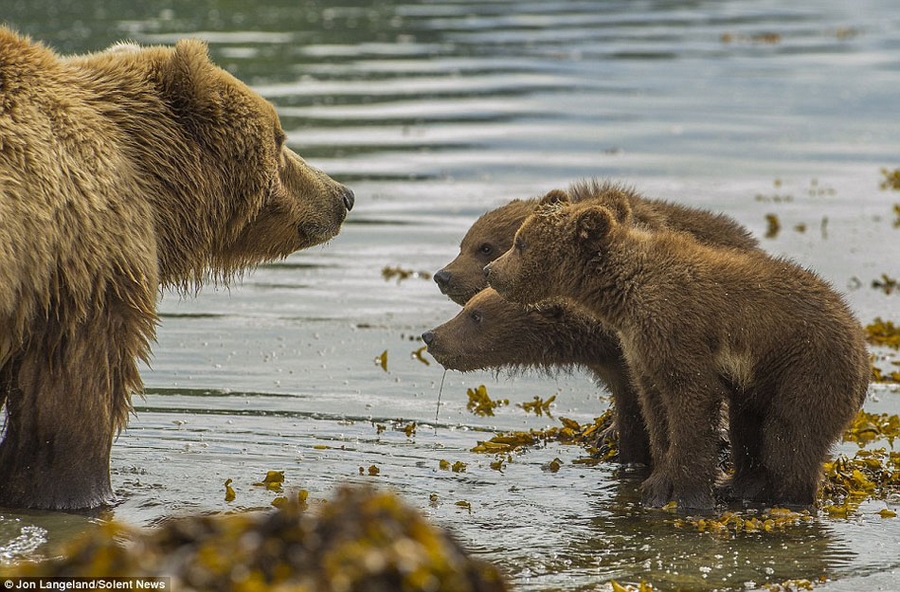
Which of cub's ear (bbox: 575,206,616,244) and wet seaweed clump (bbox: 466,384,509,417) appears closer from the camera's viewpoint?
cub's ear (bbox: 575,206,616,244)

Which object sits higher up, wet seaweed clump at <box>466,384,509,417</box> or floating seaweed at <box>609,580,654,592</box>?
wet seaweed clump at <box>466,384,509,417</box>

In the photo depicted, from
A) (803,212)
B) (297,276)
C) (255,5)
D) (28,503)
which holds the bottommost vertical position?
(28,503)

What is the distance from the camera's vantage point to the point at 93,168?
243 inches

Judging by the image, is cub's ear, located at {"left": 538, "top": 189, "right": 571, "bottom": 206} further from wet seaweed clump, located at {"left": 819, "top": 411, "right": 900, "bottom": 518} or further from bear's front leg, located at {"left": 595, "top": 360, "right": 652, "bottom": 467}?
wet seaweed clump, located at {"left": 819, "top": 411, "right": 900, "bottom": 518}

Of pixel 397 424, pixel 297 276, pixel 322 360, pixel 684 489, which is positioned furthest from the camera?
pixel 297 276

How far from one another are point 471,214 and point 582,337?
605cm

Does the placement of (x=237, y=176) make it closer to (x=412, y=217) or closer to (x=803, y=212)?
(x=412, y=217)

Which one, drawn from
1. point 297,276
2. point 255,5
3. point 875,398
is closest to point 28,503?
point 875,398

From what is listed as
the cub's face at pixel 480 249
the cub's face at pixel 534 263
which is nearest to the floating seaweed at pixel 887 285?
the cub's face at pixel 480 249

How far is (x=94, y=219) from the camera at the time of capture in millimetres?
6102

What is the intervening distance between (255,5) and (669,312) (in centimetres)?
2637

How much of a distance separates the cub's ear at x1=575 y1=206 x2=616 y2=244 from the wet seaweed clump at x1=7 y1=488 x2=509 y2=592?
373 centimetres

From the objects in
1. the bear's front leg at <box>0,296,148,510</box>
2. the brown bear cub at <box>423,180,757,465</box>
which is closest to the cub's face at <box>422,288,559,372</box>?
the brown bear cub at <box>423,180,757,465</box>

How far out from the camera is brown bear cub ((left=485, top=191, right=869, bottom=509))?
6.91 meters
